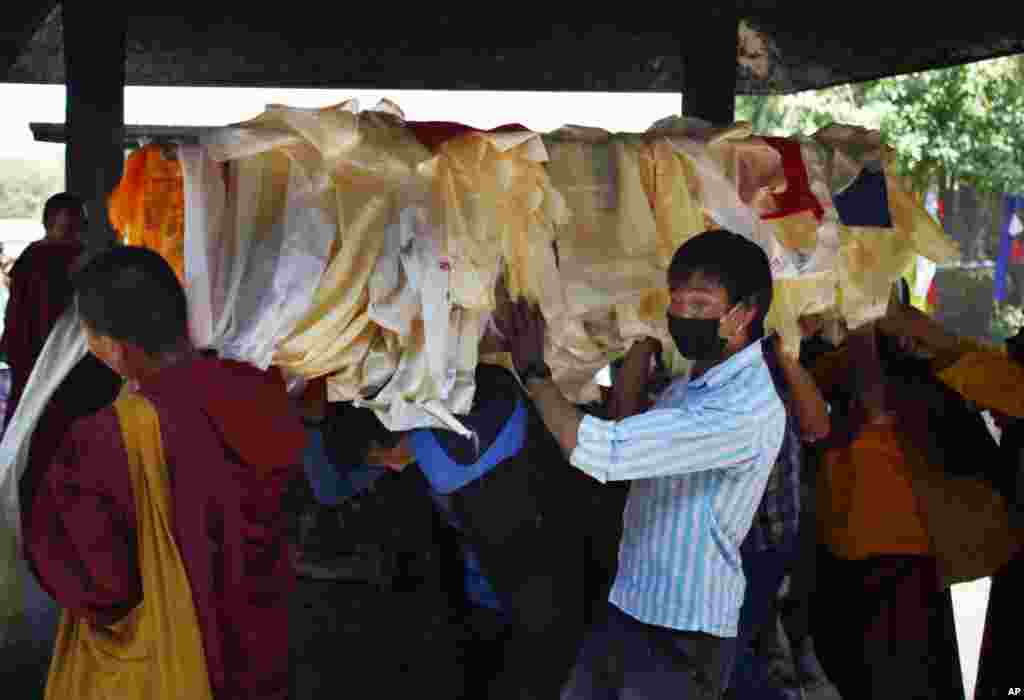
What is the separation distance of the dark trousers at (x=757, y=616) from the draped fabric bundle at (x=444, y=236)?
0.54 meters

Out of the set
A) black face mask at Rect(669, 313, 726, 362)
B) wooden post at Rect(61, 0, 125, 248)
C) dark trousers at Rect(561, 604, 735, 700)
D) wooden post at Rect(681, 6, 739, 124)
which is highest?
wooden post at Rect(681, 6, 739, 124)

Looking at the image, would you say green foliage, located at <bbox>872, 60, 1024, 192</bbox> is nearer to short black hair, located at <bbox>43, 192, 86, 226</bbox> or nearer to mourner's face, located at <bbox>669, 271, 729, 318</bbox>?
short black hair, located at <bbox>43, 192, 86, 226</bbox>

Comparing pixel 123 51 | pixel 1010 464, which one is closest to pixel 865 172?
pixel 1010 464

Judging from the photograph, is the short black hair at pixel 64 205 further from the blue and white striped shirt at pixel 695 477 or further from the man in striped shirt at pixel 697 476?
the blue and white striped shirt at pixel 695 477

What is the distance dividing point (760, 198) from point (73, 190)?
2.85 m

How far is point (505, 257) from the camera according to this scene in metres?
2.97

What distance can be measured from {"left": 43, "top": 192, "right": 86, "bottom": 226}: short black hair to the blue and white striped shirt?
123 inches

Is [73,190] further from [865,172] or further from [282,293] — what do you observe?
[865,172]

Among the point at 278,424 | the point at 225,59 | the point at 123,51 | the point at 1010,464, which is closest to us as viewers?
the point at 278,424

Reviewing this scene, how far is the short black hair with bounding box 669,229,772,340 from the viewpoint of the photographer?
259 cm

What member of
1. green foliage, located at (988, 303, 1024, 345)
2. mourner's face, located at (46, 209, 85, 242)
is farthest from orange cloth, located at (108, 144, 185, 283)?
green foliage, located at (988, 303, 1024, 345)

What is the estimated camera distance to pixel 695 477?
2.57 m

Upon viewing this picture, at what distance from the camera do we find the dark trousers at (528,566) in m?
2.91

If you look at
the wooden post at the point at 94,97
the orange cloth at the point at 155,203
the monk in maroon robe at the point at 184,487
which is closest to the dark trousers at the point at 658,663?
the monk in maroon robe at the point at 184,487
